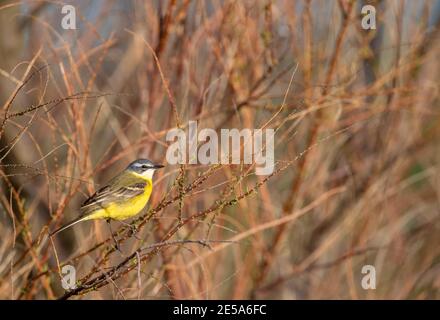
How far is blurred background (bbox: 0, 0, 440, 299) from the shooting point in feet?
13.6

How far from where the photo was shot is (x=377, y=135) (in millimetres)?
5828

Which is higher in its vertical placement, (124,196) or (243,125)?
(243,125)

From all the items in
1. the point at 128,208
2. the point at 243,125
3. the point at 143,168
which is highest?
the point at 243,125

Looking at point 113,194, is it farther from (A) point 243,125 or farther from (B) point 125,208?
(A) point 243,125

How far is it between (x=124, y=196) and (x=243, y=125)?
104 centimetres

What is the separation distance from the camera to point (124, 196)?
435 centimetres

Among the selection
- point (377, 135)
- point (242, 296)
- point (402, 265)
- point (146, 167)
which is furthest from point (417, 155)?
point (146, 167)

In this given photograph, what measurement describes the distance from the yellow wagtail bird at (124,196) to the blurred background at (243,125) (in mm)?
97

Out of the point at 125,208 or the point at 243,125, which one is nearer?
the point at 125,208

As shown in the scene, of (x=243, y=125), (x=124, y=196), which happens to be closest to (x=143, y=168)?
(x=124, y=196)

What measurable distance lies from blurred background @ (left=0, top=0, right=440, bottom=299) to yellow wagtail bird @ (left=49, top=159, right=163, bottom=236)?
10cm

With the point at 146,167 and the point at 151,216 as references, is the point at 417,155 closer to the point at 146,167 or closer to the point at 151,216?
the point at 146,167

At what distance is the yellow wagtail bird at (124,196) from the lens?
404cm

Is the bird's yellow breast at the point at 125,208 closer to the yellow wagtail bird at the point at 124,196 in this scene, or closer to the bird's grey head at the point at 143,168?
the yellow wagtail bird at the point at 124,196
